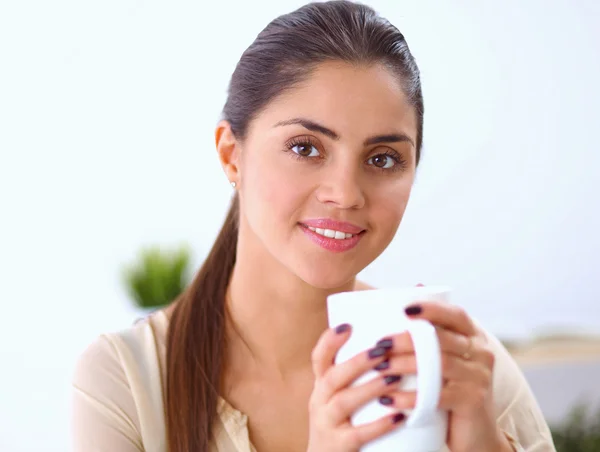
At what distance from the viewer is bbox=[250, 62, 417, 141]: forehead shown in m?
1.10

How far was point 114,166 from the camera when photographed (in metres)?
2.99

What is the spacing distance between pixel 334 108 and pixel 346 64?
9 cm

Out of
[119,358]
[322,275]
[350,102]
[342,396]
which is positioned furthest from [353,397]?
[119,358]

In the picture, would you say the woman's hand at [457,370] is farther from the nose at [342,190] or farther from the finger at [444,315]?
the nose at [342,190]

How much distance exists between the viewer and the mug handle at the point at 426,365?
73 centimetres

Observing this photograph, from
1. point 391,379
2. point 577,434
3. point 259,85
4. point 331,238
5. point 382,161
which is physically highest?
point 259,85

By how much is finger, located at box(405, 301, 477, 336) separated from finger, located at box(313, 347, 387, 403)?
0.05 m

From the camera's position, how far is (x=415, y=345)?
737mm

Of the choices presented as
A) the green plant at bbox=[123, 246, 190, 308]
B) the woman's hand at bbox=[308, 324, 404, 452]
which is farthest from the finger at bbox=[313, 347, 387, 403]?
the green plant at bbox=[123, 246, 190, 308]

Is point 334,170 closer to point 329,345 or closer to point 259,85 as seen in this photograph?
point 259,85

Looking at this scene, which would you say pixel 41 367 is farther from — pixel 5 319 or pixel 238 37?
pixel 238 37

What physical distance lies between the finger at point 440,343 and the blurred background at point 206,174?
79.1 inches

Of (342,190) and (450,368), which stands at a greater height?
(342,190)

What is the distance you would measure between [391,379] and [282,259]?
427 mm
